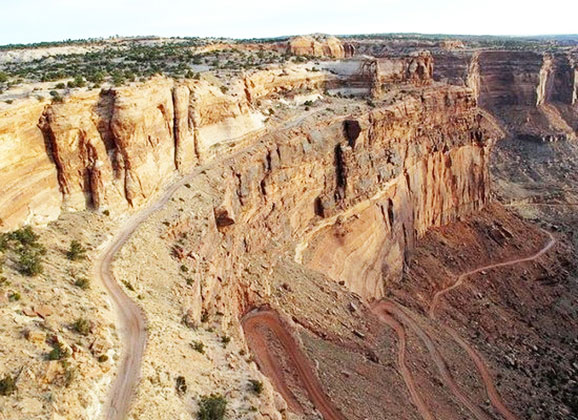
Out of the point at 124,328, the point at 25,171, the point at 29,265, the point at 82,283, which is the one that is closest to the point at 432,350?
the point at 124,328

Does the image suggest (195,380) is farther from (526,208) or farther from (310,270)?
(526,208)

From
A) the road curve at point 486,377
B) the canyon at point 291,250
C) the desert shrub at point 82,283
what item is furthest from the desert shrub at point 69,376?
the road curve at point 486,377

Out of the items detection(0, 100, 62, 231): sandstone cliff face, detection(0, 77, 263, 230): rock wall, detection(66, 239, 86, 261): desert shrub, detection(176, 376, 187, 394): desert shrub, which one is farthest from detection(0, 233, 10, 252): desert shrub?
detection(176, 376, 187, 394): desert shrub

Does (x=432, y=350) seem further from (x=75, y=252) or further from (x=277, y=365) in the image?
(x=75, y=252)

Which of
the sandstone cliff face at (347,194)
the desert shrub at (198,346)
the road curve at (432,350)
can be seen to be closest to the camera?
the desert shrub at (198,346)

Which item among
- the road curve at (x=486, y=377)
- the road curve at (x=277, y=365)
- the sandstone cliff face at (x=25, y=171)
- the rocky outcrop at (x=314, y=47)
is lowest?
the road curve at (x=486, y=377)

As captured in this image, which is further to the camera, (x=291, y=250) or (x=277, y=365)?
(x=291, y=250)

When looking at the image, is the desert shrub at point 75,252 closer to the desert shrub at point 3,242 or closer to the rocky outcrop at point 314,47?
the desert shrub at point 3,242
